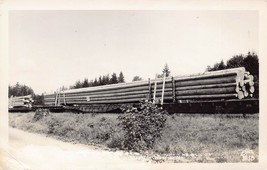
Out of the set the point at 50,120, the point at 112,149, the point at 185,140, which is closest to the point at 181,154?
the point at 185,140

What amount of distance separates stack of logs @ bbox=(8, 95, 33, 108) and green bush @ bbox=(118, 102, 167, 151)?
69 centimetres

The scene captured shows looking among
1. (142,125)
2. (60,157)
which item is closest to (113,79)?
(142,125)

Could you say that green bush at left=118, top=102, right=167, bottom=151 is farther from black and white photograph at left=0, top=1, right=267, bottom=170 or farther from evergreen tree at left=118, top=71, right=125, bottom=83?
evergreen tree at left=118, top=71, right=125, bottom=83

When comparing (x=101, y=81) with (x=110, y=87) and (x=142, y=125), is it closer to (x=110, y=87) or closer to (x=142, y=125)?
(x=110, y=87)

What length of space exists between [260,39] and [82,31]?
4.05 ft

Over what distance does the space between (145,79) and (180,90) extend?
0.27 meters

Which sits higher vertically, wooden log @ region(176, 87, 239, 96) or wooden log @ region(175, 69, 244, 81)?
wooden log @ region(175, 69, 244, 81)

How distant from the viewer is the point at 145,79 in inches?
117

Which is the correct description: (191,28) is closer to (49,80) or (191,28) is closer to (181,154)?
(181,154)

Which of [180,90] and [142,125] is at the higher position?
[180,90]

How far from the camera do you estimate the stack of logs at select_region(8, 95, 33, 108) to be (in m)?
2.87

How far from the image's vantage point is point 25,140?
9.28 ft

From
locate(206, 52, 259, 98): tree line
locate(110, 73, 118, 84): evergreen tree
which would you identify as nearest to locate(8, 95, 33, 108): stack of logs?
locate(110, 73, 118, 84): evergreen tree

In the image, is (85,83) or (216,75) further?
(85,83)
